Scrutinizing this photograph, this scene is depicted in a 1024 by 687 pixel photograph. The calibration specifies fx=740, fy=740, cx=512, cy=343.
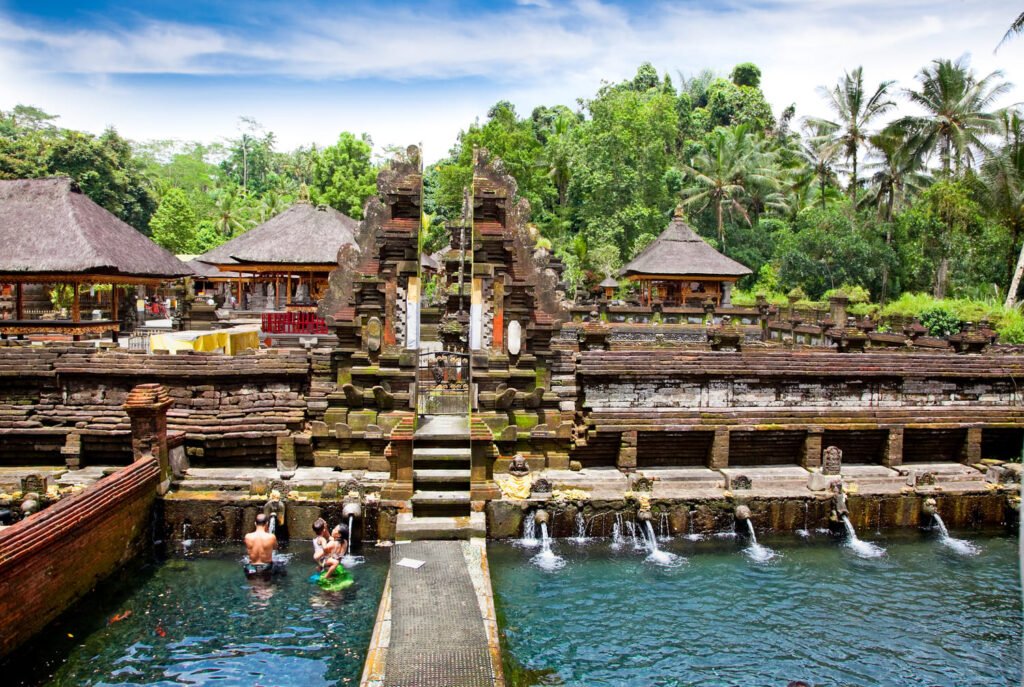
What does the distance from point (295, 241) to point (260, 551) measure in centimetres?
1703

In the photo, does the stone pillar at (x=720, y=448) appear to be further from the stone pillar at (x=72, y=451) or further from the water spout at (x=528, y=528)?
the stone pillar at (x=72, y=451)

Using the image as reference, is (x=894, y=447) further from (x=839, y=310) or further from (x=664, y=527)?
(x=839, y=310)

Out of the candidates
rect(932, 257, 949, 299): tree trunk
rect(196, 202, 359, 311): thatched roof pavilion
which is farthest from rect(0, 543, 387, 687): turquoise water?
rect(932, 257, 949, 299): tree trunk

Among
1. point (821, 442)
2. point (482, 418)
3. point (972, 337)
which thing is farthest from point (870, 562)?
point (972, 337)

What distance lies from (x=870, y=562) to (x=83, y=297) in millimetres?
31748

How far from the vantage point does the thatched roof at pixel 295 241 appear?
25672 millimetres

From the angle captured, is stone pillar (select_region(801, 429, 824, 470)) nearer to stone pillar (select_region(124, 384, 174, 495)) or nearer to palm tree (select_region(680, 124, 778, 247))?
stone pillar (select_region(124, 384, 174, 495))

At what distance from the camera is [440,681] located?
6691mm

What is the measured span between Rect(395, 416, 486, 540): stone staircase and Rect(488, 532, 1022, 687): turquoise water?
1057 mm

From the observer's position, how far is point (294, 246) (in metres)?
26.0

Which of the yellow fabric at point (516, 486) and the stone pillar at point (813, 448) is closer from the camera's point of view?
the yellow fabric at point (516, 486)

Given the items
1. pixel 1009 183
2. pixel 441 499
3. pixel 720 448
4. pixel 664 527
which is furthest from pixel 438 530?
pixel 1009 183

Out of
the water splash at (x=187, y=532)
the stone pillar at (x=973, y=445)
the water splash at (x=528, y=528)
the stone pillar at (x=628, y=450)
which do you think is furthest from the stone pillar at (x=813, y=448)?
the water splash at (x=187, y=532)

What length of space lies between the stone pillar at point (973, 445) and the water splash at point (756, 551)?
18.4 ft
